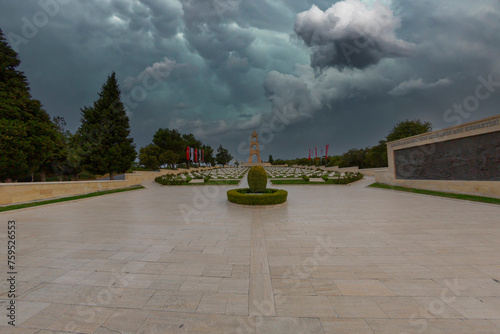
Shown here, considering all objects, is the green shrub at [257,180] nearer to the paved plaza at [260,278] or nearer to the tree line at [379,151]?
the paved plaza at [260,278]

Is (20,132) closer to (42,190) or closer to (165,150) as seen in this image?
(42,190)

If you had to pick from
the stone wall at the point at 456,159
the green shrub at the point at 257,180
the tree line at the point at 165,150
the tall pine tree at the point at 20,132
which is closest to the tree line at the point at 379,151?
the stone wall at the point at 456,159

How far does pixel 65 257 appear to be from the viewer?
448cm

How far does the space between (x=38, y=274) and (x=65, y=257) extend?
732mm

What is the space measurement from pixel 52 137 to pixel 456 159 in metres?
27.8

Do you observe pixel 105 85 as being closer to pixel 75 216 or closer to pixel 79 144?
pixel 79 144

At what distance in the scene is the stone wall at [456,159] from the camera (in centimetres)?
1044

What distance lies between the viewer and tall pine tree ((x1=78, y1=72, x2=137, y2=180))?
64.9 ft

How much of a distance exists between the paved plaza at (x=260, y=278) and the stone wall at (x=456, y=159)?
235 inches

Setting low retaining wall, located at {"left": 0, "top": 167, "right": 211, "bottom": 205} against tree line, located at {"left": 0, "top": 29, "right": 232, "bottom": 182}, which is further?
tree line, located at {"left": 0, "top": 29, "right": 232, "bottom": 182}

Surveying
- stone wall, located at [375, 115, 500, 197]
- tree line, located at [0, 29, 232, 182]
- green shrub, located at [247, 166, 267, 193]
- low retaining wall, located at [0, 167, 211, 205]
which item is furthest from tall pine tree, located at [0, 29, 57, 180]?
stone wall, located at [375, 115, 500, 197]

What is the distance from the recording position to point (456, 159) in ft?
39.9

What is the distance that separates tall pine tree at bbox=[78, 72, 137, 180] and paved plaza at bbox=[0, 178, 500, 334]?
15.0 metres

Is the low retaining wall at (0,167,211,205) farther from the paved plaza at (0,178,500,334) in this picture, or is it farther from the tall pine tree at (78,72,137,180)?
the paved plaza at (0,178,500,334)
